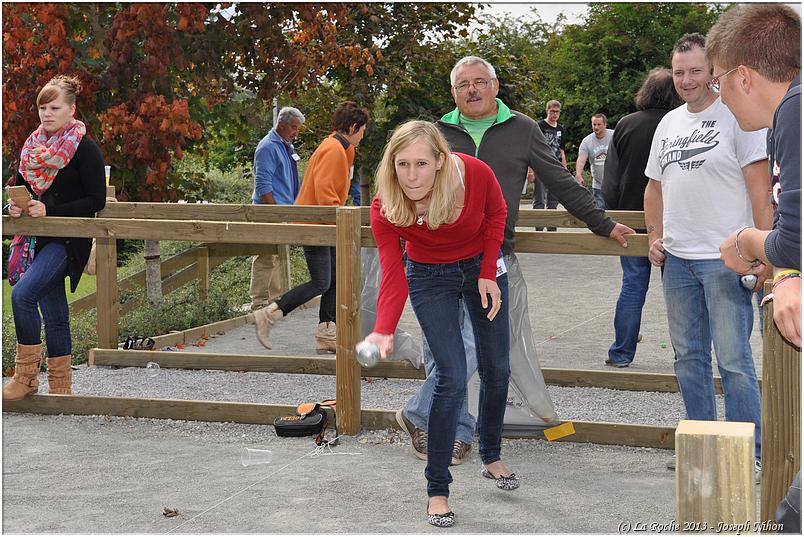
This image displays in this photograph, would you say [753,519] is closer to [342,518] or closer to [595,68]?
[342,518]

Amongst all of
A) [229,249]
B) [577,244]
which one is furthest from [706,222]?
[229,249]

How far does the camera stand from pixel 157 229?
6020 millimetres

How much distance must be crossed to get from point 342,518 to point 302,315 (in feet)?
19.7

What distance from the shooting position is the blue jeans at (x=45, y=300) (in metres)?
5.96

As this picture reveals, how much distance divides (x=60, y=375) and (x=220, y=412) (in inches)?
43.7

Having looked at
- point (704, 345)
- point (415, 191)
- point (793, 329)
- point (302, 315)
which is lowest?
point (302, 315)

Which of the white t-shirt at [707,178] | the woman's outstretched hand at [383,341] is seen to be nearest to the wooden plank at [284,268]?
the white t-shirt at [707,178]

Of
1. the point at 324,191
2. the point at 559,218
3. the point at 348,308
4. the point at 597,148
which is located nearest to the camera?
the point at 348,308

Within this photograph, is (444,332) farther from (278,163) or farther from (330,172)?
(278,163)

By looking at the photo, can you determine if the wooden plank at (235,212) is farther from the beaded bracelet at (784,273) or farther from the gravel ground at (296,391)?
the beaded bracelet at (784,273)

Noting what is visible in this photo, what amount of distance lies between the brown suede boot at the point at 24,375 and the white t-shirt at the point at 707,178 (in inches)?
143

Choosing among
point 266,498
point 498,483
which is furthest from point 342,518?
point 498,483

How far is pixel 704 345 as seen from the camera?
15.5 feet

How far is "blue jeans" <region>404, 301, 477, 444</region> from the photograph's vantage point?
5.21 metres
